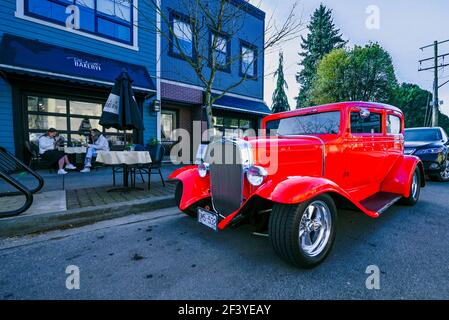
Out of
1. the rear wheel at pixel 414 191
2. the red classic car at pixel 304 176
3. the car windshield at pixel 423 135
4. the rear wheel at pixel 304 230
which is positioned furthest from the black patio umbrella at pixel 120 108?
the car windshield at pixel 423 135

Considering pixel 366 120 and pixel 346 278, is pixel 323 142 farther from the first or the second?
pixel 346 278

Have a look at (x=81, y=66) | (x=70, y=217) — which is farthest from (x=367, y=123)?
(x=81, y=66)

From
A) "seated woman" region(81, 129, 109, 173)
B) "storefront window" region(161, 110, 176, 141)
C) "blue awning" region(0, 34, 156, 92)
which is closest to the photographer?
"blue awning" region(0, 34, 156, 92)

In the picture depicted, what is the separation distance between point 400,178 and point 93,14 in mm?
9582

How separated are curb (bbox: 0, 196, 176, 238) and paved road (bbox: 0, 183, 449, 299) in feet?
0.63

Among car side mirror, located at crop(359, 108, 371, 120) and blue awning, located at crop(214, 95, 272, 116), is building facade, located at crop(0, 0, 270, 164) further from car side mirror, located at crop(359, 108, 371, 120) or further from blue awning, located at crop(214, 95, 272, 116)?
car side mirror, located at crop(359, 108, 371, 120)

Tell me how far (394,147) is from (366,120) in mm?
1196

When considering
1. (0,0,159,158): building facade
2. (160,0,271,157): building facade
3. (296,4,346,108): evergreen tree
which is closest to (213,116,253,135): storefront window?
(160,0,271,157): building facade

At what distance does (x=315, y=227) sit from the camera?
Answer: 237cm

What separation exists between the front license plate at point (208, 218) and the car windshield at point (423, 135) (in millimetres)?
8010

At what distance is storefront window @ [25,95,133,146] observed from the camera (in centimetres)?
682

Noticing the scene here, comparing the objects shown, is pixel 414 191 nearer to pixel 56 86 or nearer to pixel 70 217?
pixel 70 217

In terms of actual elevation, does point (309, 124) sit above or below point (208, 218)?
above
